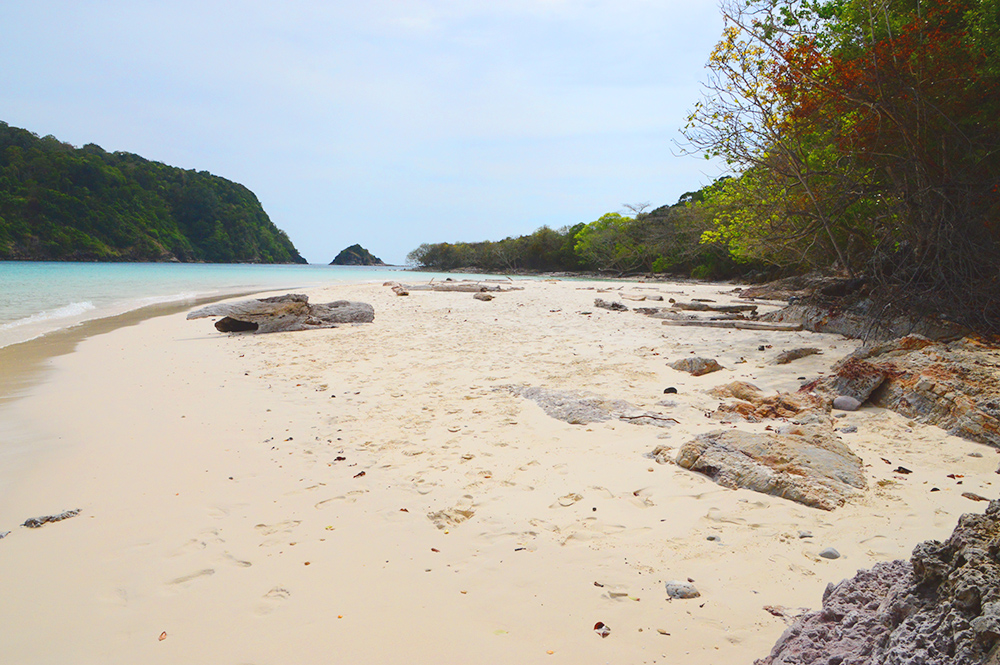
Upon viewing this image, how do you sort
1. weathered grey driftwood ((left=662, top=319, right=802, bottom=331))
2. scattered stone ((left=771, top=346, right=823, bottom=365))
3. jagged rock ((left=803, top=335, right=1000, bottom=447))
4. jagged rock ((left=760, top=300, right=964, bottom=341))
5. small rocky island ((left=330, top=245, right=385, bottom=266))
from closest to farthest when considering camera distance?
jagged rock ((left=803, top=335, right=1000, bottom=447)) → scattered stone ((left=771, top=346, right=823, bottom=365)) → jagged rock ((left=760, top=300, right=964, bottom=341)) → weathered grey driftwood ((left=662, top=319, right=802, bottom=331)) → small rocky island ((left=330, top=245, right=385, bottom=266))

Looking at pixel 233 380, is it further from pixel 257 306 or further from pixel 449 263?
pixel 449 263

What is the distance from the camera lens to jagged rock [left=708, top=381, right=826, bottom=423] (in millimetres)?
4801

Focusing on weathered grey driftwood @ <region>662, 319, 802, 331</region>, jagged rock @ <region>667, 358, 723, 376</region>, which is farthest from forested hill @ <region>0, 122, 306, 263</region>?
jagged rock @ <region>667, 358, 723, 376</region>

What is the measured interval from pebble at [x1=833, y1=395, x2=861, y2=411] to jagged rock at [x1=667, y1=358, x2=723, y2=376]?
1.66 m

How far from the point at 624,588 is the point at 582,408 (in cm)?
279

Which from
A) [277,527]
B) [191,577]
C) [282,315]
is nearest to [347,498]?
[277,527]

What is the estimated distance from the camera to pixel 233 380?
22.1ft

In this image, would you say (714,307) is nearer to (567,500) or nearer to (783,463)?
(783,463)

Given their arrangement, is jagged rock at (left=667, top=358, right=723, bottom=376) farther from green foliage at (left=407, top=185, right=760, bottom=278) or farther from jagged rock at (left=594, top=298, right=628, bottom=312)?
green foliage at (left=407, top=185, right=760, bottom=278)

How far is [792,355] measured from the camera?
712 cm

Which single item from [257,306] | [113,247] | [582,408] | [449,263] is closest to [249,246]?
[113,247]

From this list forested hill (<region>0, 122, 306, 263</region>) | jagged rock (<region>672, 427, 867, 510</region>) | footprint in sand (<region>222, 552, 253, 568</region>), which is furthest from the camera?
forested hill (<region>0, 122, 306, 263</region>)

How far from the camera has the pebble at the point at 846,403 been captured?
192 inches

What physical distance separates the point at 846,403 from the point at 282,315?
10.4 meters
